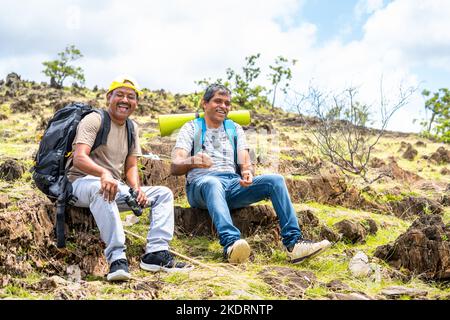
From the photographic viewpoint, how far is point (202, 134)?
5105mm

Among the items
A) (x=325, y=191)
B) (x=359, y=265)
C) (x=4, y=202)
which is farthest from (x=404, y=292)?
(x=4, y=202)

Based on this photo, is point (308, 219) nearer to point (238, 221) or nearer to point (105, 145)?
point (238, 221)

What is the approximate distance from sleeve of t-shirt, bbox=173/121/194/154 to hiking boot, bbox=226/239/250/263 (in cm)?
116

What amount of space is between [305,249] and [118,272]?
1563mm

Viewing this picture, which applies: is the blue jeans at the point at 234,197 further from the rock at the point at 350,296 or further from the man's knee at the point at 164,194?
the rock at the point at 350,296

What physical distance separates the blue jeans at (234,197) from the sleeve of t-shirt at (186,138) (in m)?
0.34

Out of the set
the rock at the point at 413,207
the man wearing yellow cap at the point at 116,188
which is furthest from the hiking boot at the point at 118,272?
the rock at the point at 413,207

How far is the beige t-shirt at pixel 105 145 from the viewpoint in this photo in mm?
4211

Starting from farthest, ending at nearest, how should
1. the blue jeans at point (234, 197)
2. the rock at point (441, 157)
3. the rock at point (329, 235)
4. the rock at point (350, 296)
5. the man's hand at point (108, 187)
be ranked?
the rock at point (441, 157) → the rock at point (329, 235) → the blue jeans at point (234, 197) → the man's hand at point (108, 187) → the rock at point (350, 296)

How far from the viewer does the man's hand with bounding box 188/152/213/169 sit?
4.77 m

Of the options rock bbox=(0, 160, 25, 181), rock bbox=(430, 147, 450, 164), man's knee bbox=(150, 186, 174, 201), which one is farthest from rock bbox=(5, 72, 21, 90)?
man's knee bbox=(150, 186, 174, 201)

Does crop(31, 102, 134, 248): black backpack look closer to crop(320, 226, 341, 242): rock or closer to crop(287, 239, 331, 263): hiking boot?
crop(287, 239, 331, 263): hiking boot
